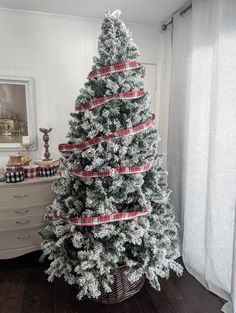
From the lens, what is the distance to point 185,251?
6.87 ft

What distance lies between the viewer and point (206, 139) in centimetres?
181

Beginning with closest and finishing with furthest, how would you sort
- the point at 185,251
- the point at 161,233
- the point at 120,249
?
1. the point at 120,249
2. the point at 161,233
3. the point at 185,251

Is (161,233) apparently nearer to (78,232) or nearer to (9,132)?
(78,232)

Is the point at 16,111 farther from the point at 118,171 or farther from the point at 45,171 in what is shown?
the point at 118,171

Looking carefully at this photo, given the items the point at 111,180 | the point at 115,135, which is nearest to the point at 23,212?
the point at 111,180

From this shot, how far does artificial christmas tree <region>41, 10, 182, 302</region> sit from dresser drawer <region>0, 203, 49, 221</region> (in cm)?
60

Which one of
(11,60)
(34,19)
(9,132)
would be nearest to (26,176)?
(9,132)

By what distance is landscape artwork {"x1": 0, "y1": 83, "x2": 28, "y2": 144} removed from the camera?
2.18 metres

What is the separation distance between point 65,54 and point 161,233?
1.93 m

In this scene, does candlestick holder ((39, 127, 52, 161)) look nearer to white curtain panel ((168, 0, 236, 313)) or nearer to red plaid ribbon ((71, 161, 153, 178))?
red plaid ribbon ((71, 161, 153, 178))

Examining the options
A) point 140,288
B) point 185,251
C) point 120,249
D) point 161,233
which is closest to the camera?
point 120,249

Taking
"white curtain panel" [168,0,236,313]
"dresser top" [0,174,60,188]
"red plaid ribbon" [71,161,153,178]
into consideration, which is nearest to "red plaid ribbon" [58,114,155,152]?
"red plaid ribbon" [71,161,153,178]

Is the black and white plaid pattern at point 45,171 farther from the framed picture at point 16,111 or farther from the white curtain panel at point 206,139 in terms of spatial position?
the white curtain panel at point 206,139

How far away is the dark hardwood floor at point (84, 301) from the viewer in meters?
1.62
